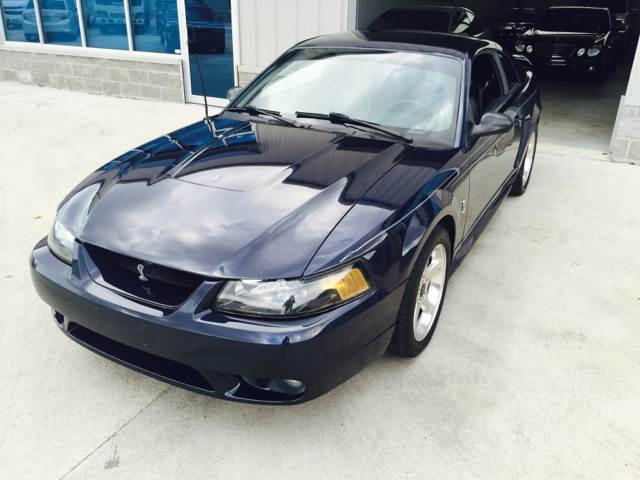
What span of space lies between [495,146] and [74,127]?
611cm

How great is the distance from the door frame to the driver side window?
502cm

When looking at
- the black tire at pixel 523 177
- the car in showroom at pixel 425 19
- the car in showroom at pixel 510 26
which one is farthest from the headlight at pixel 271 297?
the car in showroom at pixel 510 26

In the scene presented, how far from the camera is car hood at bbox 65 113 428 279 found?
219 centimetres

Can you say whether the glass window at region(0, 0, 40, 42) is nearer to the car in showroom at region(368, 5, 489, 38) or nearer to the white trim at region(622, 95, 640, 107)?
the car in showroom at region(368, 5, 489, 38)

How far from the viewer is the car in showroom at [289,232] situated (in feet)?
6.91

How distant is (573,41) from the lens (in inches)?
423

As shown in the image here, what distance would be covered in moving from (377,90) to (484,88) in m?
0.88

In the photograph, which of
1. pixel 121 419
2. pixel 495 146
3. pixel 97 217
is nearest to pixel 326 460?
pixel 121 419

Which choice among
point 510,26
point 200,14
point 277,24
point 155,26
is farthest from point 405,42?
point 510,26

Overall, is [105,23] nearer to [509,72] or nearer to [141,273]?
[509,72]

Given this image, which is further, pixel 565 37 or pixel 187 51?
pixel 565 37

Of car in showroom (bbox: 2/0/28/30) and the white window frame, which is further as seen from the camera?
car in showroom (bbox: 2/0/28/30)

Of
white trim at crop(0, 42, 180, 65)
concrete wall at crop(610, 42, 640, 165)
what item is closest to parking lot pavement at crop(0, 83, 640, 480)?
concrete wall at crop(610, 42, 640, 165)

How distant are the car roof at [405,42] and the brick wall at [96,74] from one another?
5.67m
